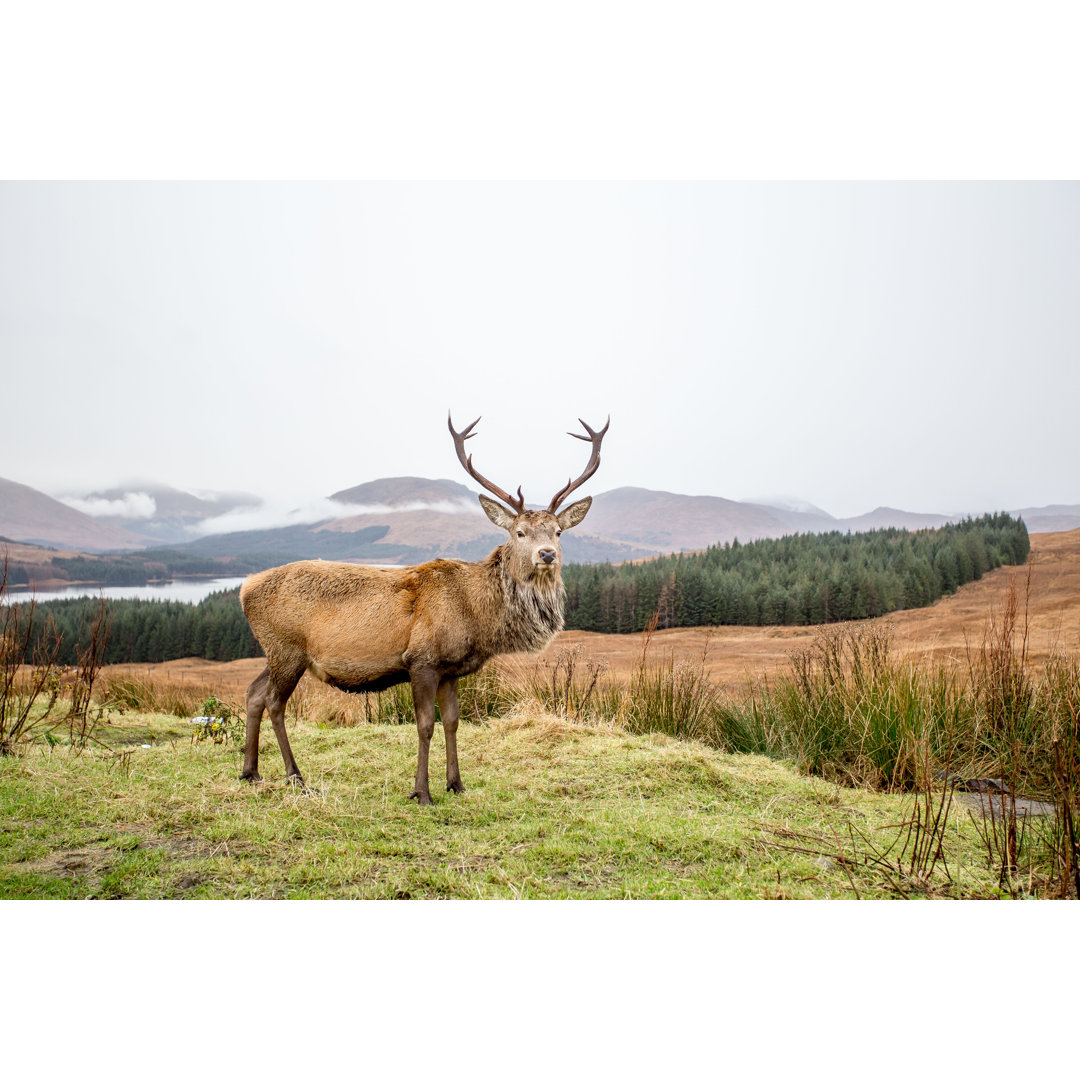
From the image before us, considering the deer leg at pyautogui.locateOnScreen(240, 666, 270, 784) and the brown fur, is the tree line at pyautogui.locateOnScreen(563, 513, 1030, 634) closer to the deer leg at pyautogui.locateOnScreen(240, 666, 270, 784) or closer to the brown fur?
the brown fur

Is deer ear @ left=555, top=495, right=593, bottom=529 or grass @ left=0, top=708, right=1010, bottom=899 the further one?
deer ear @ left=555, top=495, right=593, bottom=529

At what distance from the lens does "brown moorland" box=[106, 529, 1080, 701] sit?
8531 mm

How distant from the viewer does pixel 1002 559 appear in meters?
15.5

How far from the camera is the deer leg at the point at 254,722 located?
18.2ft

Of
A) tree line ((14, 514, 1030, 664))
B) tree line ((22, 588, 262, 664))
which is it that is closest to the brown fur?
tree line ((14, 514, 1030, 664))

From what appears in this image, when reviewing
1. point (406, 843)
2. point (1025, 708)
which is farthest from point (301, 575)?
point (1025, 708)

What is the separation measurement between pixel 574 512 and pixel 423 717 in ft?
6.01

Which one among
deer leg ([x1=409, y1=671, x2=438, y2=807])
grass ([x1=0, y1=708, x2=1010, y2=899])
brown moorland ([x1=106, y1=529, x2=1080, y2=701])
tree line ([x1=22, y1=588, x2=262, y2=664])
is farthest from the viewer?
tree line ([x1=22, y1=588, x2=262, y2=664])

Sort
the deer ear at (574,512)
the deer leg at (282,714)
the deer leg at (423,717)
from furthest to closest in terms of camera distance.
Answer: the deer ear at (574,512), the deer leg at (282,714), the deer leg at (423,717)

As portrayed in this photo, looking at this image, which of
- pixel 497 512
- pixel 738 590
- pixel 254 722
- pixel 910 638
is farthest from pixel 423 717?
pixel 738 590

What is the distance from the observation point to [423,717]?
524 cm

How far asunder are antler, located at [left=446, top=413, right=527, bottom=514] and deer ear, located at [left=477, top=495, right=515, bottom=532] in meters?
0.06

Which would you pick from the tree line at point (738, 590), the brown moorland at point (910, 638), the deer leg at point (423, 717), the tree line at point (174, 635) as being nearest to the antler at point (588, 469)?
the deer leg at point (423, 717)

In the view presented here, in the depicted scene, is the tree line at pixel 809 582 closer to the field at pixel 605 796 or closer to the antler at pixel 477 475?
the field at pixel 605 796
